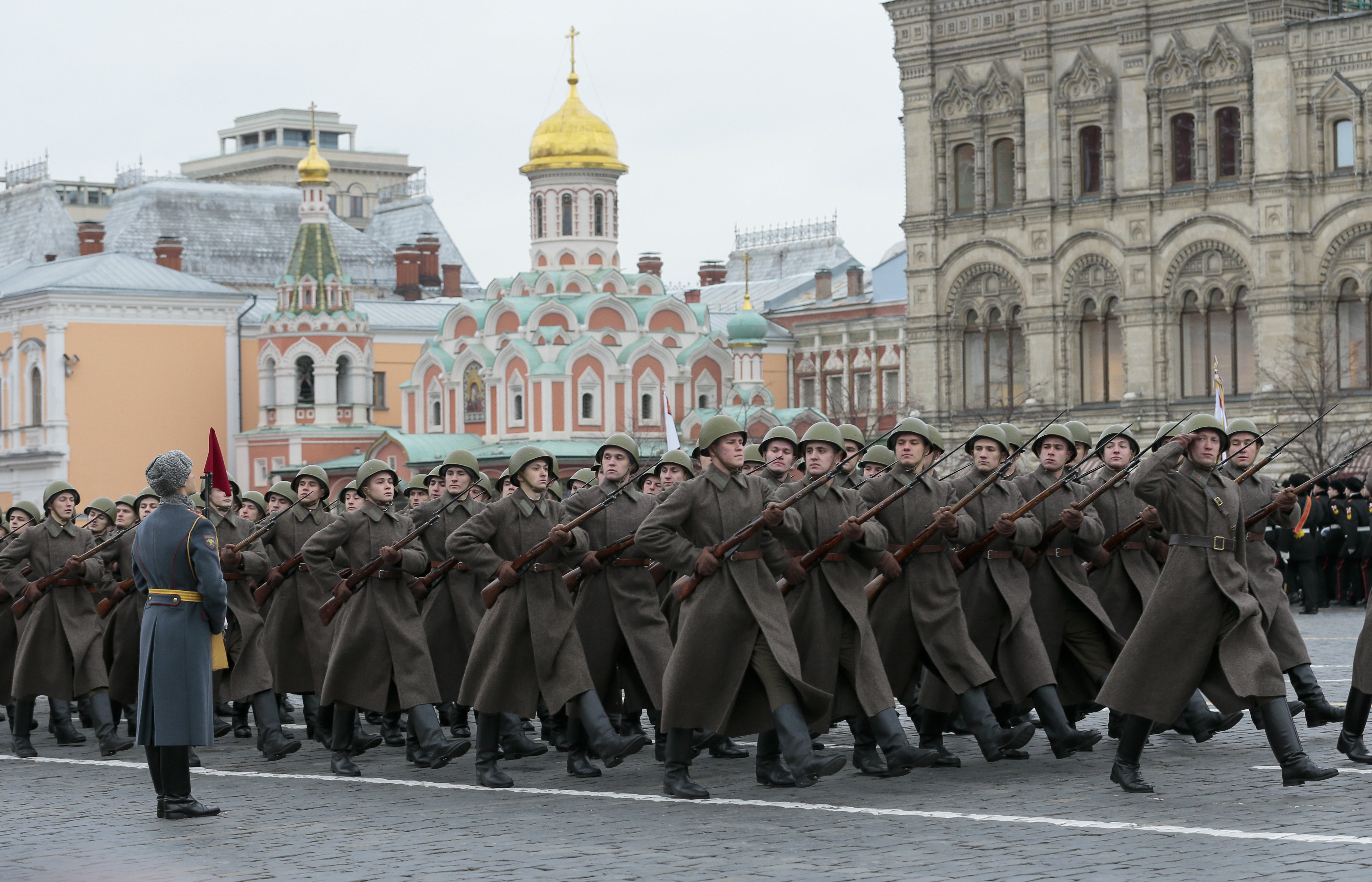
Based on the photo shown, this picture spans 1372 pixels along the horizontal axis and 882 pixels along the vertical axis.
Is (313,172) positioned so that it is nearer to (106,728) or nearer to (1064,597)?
(106,728)

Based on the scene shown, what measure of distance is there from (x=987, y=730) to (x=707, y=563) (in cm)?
175

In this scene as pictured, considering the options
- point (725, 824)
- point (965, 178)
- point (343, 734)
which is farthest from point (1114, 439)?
point (965, 178)

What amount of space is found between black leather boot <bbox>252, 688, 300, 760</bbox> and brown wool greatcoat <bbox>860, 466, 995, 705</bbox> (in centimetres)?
351

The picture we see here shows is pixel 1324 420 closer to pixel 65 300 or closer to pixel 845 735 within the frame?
pixel 845 735

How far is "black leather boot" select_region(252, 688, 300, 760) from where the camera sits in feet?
40.8

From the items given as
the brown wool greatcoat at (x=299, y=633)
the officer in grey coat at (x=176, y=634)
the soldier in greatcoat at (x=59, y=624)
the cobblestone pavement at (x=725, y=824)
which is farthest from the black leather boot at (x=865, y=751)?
the soldier in greatcoat at (x=59, y=624)

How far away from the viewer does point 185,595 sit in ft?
33.3

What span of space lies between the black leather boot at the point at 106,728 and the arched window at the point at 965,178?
34821mm

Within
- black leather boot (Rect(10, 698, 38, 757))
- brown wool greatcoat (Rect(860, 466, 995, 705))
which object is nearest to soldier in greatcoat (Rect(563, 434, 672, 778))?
brown wool greatcoat (Rect(860, 466, 995, 705))

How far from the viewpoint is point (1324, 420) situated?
40.4 meters

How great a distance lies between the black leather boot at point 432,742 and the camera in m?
11.4

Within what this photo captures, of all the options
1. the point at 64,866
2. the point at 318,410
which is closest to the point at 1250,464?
the point at 64,866

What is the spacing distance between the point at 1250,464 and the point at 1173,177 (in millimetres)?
32198

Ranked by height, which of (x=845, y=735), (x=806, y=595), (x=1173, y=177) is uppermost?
(x=1173, y=177)
